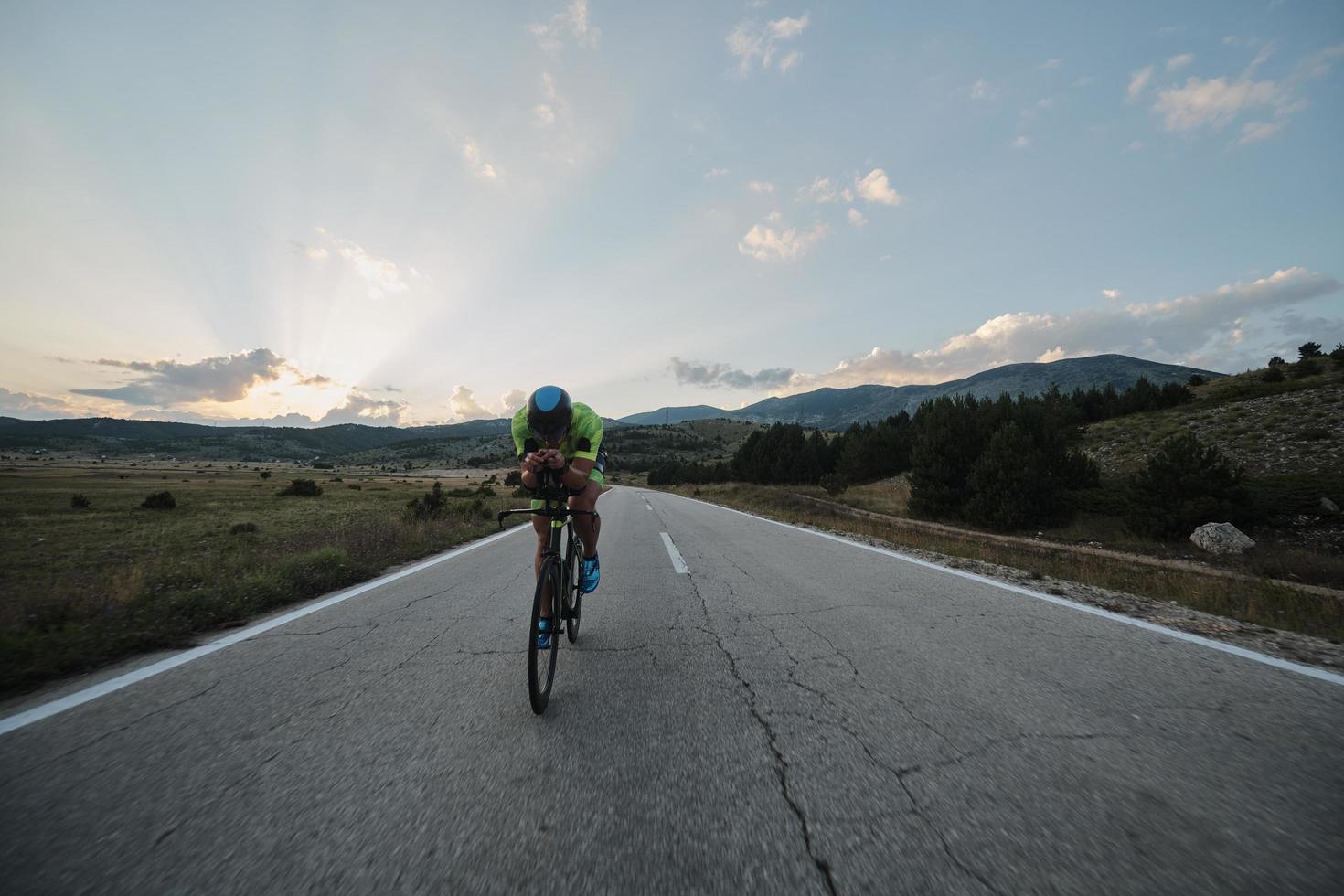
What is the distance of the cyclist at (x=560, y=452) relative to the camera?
3383 mm

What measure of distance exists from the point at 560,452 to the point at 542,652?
1470 millimetres

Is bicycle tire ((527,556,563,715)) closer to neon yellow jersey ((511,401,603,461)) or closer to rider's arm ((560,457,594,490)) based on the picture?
rider's arm ((560,457,594,490))

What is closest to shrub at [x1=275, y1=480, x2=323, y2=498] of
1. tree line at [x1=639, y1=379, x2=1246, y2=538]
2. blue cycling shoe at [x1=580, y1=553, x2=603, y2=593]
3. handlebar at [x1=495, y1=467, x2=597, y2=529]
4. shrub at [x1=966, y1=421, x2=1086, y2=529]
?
tree line at [x1=639, y1=379, x2=1246, y2=538]

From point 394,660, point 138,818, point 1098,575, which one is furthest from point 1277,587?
point 138,818

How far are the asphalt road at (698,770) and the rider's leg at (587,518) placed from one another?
0.79 m

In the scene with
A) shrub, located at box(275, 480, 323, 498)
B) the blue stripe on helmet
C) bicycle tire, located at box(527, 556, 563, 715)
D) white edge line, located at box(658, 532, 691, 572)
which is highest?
the blue stripe on helmet

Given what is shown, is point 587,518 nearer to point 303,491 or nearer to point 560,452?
point 560,452

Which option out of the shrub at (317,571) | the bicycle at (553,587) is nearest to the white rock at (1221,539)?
the bicycle at (553,587)

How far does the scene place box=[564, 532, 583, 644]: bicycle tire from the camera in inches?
153

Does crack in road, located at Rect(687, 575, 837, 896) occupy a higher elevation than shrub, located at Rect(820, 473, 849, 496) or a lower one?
higher

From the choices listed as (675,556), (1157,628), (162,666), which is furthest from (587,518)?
(1157,628)

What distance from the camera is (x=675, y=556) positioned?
8.14 metres

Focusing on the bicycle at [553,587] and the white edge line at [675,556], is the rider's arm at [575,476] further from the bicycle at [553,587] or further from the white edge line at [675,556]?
the white edge line at [675,556]

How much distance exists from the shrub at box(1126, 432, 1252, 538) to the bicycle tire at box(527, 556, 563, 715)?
75.0 feet
